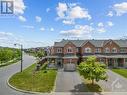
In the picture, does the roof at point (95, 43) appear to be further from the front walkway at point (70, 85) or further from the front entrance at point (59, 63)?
the front walkway at point (70, 85)

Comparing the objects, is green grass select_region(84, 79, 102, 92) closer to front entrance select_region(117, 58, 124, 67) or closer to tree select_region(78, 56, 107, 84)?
tree select_region(78, 56, 107, 84)

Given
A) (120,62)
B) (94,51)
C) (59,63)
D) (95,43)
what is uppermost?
(95,43)

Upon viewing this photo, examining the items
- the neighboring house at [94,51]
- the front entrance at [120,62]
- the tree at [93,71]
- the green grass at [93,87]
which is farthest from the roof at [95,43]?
the tree at [93,71]

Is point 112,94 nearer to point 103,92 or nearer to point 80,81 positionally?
point 103,92

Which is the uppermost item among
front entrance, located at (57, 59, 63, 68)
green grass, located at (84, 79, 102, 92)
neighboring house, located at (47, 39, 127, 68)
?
neighboring house, located at (47, 39, 127, 68)

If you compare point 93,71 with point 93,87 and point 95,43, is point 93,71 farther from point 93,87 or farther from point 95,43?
point 95,43

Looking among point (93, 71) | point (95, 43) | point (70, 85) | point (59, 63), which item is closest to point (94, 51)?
point (95, 43)

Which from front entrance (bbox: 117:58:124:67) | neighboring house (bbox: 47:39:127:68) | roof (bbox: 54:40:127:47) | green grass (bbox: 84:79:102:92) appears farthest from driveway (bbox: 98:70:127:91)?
roof (bbox: 54:40:127:47)

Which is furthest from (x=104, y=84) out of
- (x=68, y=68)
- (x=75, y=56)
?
(x=75, y=56)
